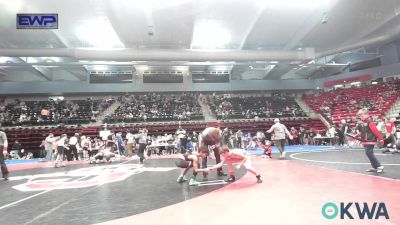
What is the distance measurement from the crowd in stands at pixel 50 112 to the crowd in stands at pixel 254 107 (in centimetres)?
1141

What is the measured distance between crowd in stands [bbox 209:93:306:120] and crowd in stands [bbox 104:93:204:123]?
2042 millimetres

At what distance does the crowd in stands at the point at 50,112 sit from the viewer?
74.8 ft

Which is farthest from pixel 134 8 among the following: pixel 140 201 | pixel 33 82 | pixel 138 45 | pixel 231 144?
pixel 33 82

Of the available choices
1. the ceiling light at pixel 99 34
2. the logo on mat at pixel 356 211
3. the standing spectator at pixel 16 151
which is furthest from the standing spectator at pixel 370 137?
the standing spectator at pixel 16 151

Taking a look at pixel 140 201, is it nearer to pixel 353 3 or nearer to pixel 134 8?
pixel 134 8

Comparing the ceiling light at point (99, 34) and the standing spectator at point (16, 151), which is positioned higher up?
the ceiling light at point (99, 34)

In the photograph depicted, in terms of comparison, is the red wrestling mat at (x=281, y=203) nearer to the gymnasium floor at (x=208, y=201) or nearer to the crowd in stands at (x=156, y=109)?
the gymnasium floor at (x=208, y=201)

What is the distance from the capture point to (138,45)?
70.5ft

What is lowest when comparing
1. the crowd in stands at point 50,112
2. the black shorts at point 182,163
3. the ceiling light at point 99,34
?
the black shorts at point 182,163

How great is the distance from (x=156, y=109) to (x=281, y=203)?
74.9 feet

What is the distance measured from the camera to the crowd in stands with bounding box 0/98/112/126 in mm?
22812

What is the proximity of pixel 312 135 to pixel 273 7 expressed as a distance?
10437 mm

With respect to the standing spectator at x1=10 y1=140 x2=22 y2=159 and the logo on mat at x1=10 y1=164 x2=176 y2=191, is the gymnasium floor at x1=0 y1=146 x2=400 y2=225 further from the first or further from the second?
the standing spectator at x1=10 y1=140 x2=22 y2=159

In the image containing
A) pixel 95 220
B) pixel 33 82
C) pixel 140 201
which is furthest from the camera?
pixel 33 82
